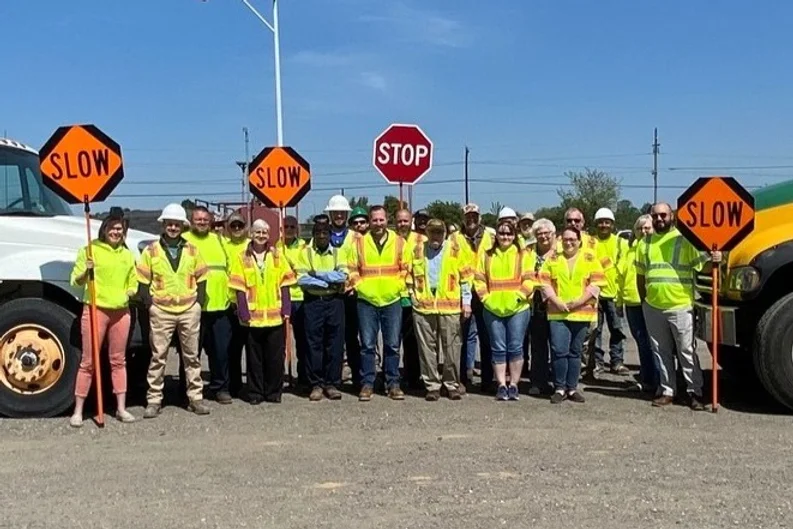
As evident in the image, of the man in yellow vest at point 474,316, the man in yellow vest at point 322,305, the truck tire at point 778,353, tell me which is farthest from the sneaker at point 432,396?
the truck tire at point 778,353

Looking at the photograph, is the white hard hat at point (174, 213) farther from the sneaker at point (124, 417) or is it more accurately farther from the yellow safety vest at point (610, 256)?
the yellow safety vest at point (610, 256)

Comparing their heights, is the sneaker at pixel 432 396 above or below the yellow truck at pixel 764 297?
below

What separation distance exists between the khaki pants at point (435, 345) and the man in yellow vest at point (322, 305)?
31.7 inches

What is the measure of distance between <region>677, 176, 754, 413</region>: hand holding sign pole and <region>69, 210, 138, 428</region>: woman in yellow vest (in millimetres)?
4948

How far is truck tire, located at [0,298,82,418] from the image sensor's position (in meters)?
7.61

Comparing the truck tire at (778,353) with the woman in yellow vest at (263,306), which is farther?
the woman in yellow vest at (263,306)

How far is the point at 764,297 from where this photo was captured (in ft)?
26.3

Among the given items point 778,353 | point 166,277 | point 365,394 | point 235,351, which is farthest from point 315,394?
point 778,353

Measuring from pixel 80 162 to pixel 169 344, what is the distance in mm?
1805

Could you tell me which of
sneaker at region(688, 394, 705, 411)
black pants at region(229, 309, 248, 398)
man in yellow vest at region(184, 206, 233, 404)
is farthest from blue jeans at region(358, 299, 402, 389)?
sneaker at region(688, 394, 705, 411)

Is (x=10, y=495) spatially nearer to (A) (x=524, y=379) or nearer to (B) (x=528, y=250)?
(B) (x=528, y=250)

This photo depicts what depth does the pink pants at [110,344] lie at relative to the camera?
750cm

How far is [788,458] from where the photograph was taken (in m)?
6.30

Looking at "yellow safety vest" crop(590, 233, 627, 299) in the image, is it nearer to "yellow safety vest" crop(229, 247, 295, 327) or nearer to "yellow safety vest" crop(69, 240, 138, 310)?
"yellow safety vest" crop(229, 247, 295, 327)
